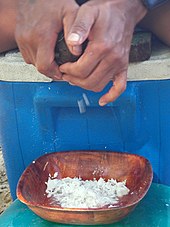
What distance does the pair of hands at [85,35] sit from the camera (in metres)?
0.96

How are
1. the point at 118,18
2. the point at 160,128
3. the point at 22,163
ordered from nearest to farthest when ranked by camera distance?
the point at 118,18
the point at 160,128
the point at 22,163

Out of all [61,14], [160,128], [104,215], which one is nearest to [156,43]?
[160,128]

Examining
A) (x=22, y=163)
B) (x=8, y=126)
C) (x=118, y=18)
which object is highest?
(x=118, y=18)

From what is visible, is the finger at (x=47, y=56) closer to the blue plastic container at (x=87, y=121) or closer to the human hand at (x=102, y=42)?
the human hand at (x=102, y=42)

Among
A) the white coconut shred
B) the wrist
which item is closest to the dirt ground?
the white coconut shred

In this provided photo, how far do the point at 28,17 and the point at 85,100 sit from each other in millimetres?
257

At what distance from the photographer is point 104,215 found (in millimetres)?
1012

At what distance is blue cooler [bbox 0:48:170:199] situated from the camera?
3.89ft

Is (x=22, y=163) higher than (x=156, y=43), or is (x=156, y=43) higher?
(x=156, y=43)

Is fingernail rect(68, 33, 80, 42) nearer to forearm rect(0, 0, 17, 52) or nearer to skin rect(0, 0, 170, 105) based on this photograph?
skin rect(0, 0, 170, 105)

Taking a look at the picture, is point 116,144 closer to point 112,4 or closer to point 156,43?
point 156,43

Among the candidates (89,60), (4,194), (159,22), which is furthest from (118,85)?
(4,194)

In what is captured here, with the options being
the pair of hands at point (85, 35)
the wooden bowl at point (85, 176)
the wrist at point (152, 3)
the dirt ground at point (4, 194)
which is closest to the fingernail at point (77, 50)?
the pair of hands at point (85, 35)

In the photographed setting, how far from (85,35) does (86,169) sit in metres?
0.38
